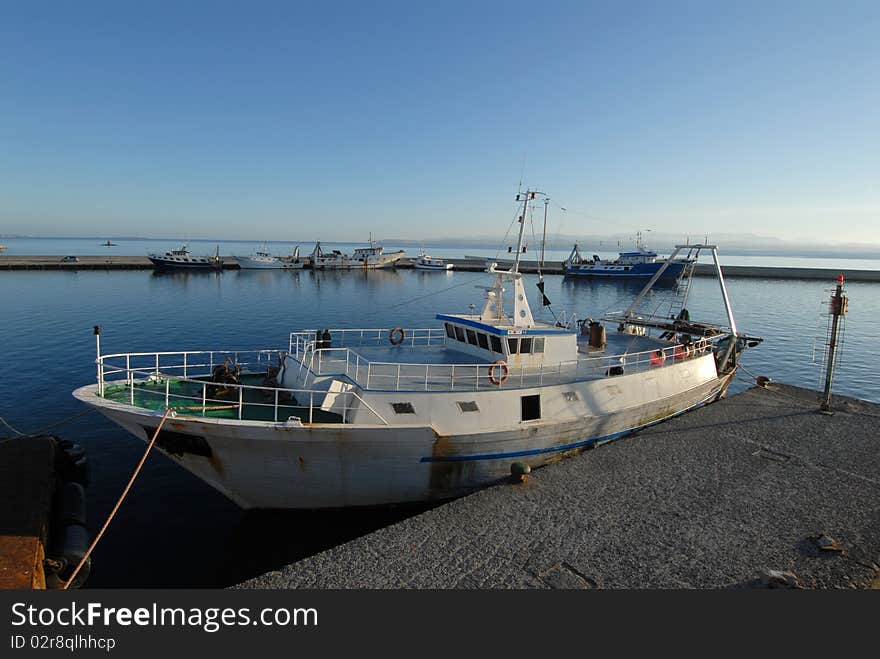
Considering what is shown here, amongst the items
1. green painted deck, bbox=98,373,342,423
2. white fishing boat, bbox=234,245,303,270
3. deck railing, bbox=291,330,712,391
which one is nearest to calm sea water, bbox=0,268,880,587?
green painted deck, bbox=98,373,342,423

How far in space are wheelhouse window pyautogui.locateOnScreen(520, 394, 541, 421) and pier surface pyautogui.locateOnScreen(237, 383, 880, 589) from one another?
1592 mm

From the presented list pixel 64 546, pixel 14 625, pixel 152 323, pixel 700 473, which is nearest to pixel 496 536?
pixel 700 473

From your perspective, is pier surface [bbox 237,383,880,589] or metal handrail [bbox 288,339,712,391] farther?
metal handrail [bbox 288,339,712,391]

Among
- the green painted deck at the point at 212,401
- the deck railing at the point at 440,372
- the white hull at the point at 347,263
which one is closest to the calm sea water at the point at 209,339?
the green painted deck at the point at 212,401

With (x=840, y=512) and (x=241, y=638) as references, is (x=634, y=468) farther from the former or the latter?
(x=241, y=638)

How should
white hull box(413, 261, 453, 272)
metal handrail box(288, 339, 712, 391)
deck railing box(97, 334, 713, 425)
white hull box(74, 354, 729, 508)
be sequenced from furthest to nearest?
white hull box(413, 261, 453, 272) → metal handrail box(288, 339, 712, 391) → deck railing box(97, 334, 713, 425) → white hull box(74, 354, 729, 508)

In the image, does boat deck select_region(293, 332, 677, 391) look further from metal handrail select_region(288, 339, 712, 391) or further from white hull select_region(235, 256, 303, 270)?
white hull select_region(235, 256, 303, 270)

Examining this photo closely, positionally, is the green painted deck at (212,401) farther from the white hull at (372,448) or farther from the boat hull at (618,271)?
the boat hull at (618,271)

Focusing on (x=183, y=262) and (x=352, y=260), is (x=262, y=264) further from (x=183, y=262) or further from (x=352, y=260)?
(x=352, y=260)

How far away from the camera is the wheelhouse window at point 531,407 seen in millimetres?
13898

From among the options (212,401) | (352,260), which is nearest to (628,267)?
(352,260)

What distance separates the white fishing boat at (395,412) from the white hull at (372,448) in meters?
0.03

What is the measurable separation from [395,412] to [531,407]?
13.7 feet

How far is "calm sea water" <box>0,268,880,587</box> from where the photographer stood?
12.1m
